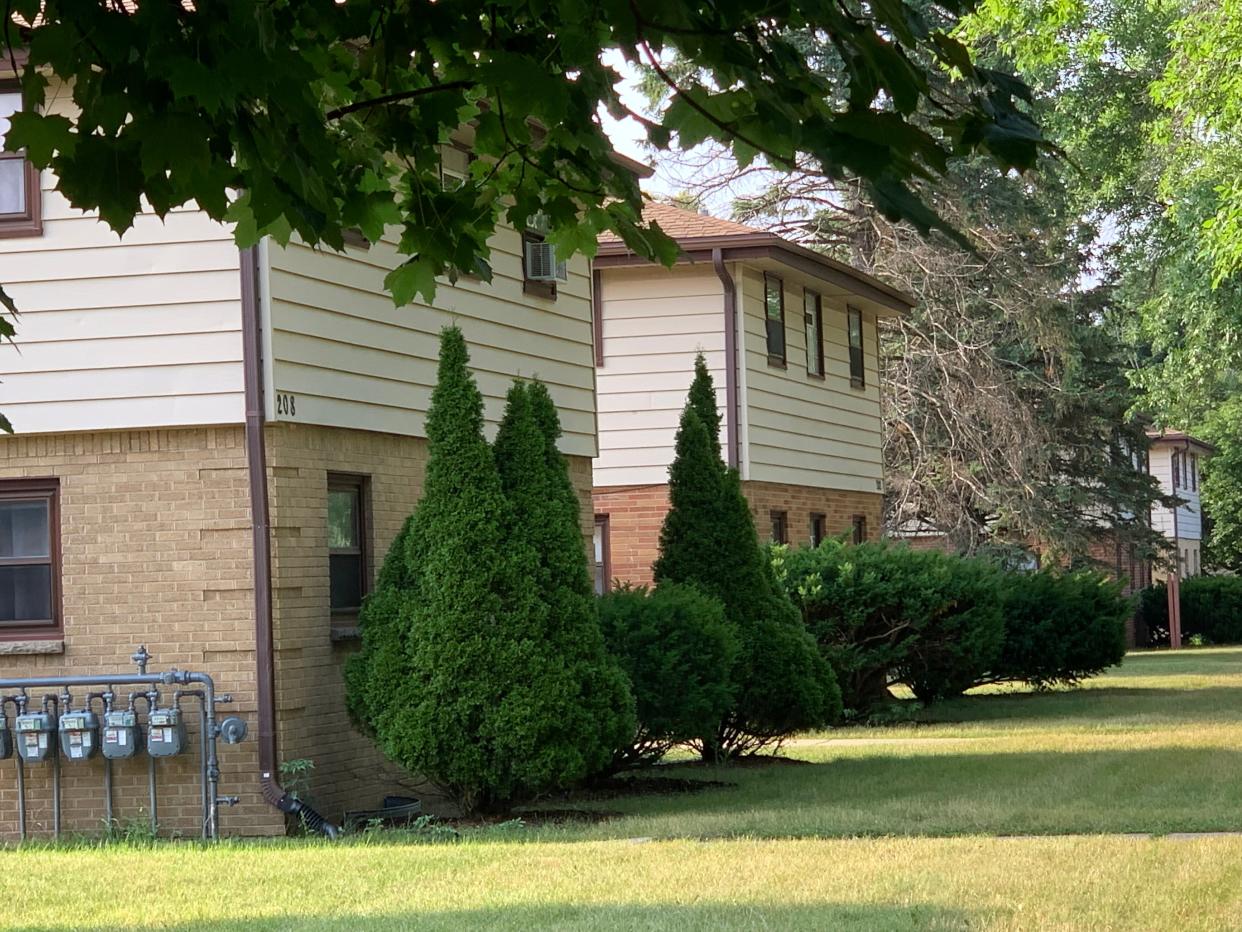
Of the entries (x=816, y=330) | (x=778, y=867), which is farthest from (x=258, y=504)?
(x=816, y=330)

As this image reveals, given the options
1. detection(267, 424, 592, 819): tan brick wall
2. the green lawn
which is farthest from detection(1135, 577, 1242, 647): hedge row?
detection(267, 424, 592, 819): tan brick wall

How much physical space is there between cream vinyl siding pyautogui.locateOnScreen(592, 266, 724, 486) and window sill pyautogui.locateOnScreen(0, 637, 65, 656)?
10.5 metres

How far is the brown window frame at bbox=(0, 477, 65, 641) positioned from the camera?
13391 millimetres

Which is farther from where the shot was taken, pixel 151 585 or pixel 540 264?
pixel 540 264

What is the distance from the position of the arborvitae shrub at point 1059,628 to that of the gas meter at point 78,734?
15.6 metres

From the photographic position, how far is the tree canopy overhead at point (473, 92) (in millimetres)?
4188

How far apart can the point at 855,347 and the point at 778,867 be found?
18.5 metres

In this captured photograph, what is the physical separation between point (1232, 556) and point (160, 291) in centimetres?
5487

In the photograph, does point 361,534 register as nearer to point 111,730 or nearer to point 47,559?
point 47,559

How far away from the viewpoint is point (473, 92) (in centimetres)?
605

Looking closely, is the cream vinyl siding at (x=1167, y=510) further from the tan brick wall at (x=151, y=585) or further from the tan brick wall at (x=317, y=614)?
the tan brick wall at (x=151, y=585)

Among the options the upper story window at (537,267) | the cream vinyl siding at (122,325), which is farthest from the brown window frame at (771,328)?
the cream vinyl siding at (122,325)

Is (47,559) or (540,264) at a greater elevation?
(540,264)

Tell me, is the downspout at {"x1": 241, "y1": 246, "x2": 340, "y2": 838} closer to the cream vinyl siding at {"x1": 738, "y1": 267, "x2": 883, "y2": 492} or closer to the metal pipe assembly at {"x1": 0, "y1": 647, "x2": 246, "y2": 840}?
the metal pipe assembly at {"x1": 0, "y1": 647, "x2": 246, "y2": 840}
